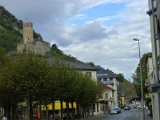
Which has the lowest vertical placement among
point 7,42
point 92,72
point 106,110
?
point 106,110

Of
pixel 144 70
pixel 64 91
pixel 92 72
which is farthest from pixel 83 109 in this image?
pixel 64 91

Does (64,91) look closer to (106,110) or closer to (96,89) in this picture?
(96,89)

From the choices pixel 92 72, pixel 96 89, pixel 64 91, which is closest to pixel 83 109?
pixel 96 89

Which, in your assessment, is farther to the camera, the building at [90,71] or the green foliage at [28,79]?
the building at [90,71]

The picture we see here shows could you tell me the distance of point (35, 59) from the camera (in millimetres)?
55656

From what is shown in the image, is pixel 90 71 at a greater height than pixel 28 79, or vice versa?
pixel 90 71

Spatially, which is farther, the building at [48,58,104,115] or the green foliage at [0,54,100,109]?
the building at [48,58,104,115]

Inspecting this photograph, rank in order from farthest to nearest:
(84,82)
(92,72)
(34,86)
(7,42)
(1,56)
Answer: (7,42), (92,72), (84,82), (1,56), (34,86)

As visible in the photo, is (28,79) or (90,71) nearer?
(28,79)

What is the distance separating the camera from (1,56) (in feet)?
218

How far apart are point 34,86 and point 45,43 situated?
13891 centimetres

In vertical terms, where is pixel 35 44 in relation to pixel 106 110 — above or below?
above

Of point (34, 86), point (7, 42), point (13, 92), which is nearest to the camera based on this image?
point (34, 86)

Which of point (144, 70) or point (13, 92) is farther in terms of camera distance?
point (144, 70)
